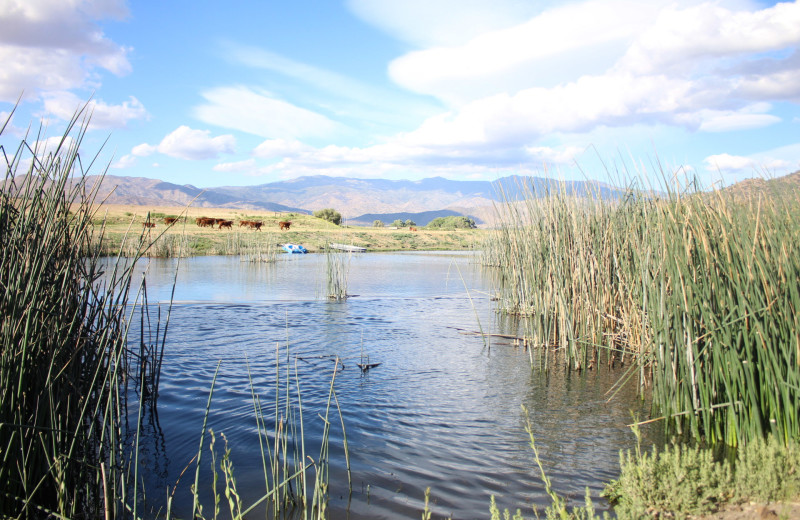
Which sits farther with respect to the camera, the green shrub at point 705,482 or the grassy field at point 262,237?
the grassy field at point 262,237

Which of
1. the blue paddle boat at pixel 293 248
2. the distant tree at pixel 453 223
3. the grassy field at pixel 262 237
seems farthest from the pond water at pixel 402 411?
the distant tree at pixel 453 223

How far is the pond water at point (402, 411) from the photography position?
3.68 metres

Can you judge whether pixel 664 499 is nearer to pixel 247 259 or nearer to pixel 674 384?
pixel 674 384

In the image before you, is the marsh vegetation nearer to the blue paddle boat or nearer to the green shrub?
the green shrub

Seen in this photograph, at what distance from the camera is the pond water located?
12.1ft

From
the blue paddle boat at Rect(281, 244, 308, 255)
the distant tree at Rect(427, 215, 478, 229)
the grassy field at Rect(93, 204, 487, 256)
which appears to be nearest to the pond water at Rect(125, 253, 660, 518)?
the grassy field at Rect(93, 204, 487, 256)

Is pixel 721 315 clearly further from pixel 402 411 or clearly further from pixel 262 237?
pixel 262 237

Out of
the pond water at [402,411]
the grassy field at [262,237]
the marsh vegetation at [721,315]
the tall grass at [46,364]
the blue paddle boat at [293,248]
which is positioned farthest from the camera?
the blue paddle boat at [293,248]

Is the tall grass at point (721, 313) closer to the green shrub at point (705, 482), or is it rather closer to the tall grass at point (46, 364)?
the green shrub at point (705, 482)

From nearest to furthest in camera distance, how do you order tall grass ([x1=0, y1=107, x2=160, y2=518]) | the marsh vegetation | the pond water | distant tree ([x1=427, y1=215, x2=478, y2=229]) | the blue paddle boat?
1. tall grass ([x1=0, y1=107, x2=160, y2=518])
2. the marsh vegetation
3. the pond water
4. the blue paddle boat
5. distant tree ([x1=427, y1=215, x2=478, y2=229])

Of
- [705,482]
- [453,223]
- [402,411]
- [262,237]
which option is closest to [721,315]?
[705,482]

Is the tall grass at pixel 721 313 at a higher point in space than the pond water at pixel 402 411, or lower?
higher

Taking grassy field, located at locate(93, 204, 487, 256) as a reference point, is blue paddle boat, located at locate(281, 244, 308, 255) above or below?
below

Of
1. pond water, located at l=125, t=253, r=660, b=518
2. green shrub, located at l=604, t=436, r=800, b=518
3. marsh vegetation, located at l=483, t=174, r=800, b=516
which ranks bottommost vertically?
pond water, located at l=125, t=253, r=660, b=518
